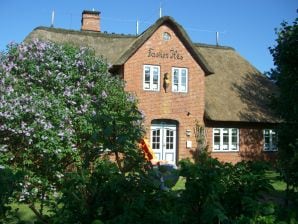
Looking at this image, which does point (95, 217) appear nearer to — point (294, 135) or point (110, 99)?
point (110, 99)

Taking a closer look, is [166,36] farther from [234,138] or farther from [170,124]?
[234,138]

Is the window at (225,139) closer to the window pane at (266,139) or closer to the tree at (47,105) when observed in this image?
the window pane at (266,139)

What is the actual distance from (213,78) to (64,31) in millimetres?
9257

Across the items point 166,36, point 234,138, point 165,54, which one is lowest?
point 234,138

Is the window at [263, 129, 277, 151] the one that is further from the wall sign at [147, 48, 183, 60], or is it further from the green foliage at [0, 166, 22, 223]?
the green foliage at [0, 166, 22, 223]

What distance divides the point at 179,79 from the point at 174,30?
2622 millimetres

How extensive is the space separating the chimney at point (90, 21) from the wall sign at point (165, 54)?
A: 649 centimetres

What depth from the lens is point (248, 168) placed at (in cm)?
330

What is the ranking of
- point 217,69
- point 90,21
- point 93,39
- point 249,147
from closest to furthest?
point 93,39, point 249,147, point 217,69, point 90,21

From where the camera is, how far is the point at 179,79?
21.3 metres

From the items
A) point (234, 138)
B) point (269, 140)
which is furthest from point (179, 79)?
point (269, 140)

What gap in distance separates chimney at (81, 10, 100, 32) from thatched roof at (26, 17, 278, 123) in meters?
2.76

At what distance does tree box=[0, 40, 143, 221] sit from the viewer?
10203mm

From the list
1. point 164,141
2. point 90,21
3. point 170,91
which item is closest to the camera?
point 170,91
